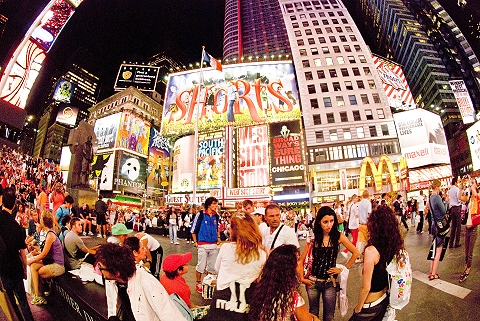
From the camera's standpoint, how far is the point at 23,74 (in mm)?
16516

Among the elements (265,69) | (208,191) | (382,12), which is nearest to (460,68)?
(382,12)

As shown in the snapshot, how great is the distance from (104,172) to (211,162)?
71.0 feet

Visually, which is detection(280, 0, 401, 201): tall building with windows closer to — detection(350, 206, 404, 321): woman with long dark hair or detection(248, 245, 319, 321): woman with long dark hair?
detection(350, 206, 404, 321): woman with long dark hair

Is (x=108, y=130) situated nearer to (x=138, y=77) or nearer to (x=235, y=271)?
(x=138, y=77)

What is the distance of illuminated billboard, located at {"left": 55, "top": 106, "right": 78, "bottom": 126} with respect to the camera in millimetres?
57188

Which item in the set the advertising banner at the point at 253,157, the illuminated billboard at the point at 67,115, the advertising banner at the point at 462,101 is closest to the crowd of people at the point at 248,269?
the advertising banner at the point at 253,157

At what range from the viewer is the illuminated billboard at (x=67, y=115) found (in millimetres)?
57188

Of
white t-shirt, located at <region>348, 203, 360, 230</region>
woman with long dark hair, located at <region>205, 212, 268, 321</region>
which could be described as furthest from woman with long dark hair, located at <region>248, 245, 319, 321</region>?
white t-shirt, located at <region>348, 203, 360, 230</region>

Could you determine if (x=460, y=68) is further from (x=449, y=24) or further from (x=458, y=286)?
(x=458, y=286)

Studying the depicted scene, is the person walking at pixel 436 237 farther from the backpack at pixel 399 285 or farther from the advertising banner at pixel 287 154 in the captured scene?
the advertising banner at pixel 287 154

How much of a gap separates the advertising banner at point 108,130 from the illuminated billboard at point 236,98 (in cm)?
1546

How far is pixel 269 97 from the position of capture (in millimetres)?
35281

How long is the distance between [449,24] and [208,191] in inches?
3373

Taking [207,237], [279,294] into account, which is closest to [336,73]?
[207,237]
